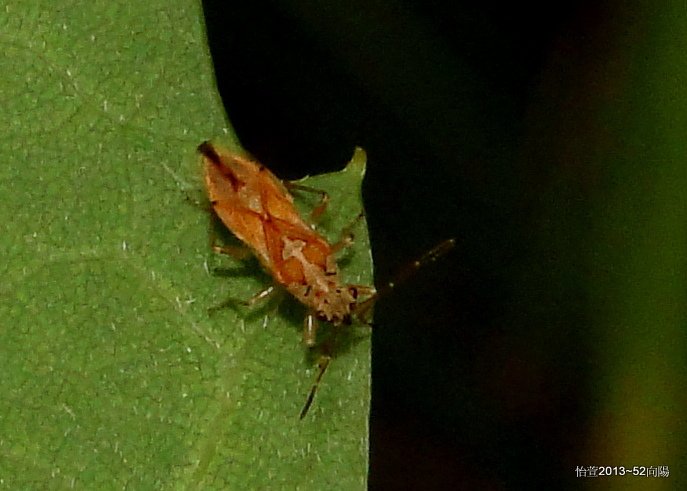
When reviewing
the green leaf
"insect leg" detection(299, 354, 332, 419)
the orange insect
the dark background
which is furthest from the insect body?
the dark background

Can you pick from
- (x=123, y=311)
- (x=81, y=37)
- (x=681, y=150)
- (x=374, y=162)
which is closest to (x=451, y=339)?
Answer: (x=374, y=162)

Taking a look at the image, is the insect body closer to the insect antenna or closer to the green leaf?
the insect antenna

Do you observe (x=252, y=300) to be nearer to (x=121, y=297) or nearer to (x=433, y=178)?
(x=121, y=297)

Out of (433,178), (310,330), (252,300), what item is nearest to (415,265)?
(433,178)

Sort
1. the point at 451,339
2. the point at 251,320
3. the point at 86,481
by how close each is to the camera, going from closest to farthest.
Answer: the point at 86,481 < the point at 251,320 < the point at 451,339

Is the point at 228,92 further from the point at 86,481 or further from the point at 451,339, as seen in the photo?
the point at 86,481
